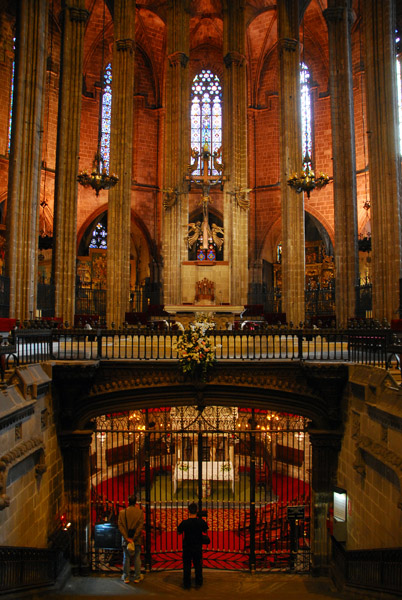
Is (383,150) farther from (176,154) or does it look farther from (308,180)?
(176,154)

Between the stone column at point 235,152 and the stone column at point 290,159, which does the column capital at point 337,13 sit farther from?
the stone column at point 235,152

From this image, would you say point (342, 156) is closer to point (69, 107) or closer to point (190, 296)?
point (190, 296)

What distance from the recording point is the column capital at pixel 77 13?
1770cm

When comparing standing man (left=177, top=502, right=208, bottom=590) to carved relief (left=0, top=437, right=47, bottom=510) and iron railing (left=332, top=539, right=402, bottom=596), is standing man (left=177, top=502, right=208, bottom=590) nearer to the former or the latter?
iron railing (left=332, top=539, right=402, bottom=596)

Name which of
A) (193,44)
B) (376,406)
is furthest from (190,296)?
(193,44)

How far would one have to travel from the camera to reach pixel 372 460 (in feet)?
21.9

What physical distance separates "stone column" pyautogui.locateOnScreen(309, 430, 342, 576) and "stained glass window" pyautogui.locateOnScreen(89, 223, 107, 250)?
20842 mm

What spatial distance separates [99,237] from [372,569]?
78.2 ft

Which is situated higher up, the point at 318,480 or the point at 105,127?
the point at 105,127

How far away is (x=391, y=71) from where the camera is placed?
48.5 feet

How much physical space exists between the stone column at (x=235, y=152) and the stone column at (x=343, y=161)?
163 inches

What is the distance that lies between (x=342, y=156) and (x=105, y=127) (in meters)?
14.7

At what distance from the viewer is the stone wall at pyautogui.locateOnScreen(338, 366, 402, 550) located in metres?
5.75

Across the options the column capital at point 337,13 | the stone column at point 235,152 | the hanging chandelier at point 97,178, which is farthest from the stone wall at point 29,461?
the column capital at point 337,13
